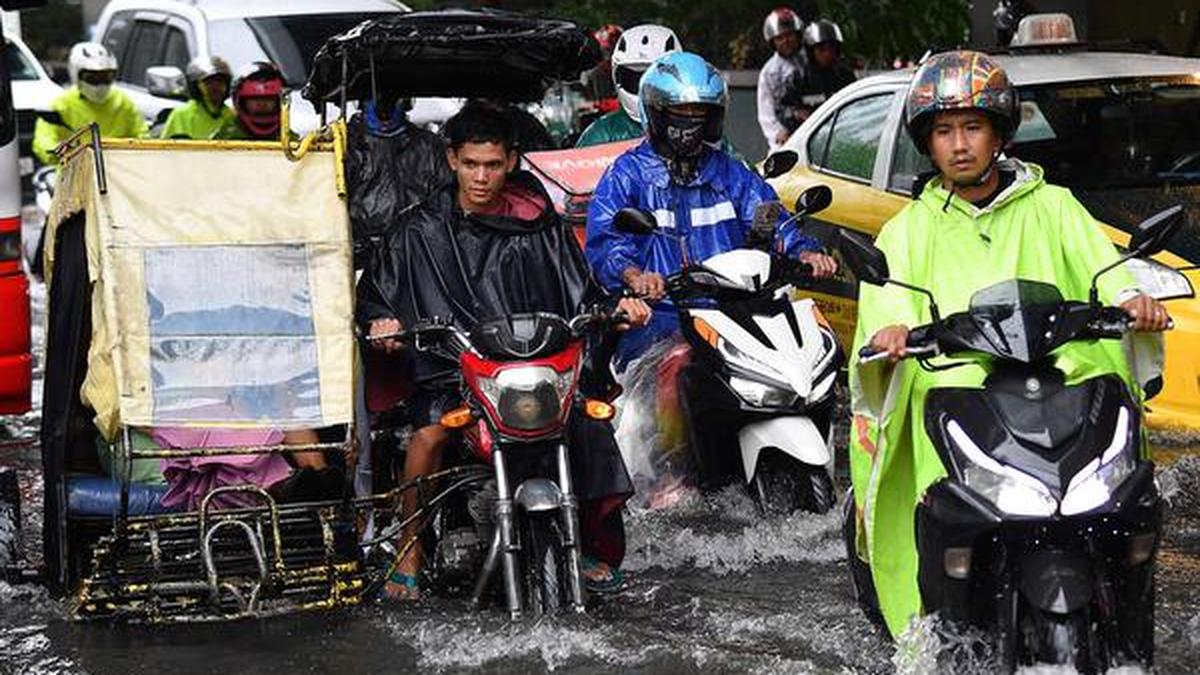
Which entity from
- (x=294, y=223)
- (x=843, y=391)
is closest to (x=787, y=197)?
(x=843, y=391)

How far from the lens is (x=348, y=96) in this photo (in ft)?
30.7

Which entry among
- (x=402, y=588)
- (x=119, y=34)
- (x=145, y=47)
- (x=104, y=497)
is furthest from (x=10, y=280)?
(x=119, y=34)

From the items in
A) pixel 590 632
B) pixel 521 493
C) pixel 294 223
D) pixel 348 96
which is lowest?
pixel 590 632

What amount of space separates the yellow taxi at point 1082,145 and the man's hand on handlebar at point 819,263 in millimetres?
2051

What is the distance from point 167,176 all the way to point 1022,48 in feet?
17.7

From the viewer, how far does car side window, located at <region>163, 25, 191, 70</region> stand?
17.2m

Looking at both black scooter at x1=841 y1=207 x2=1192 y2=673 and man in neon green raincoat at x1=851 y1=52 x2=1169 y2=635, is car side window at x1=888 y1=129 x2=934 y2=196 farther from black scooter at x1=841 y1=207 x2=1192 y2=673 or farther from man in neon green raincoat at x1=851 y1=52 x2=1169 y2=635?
black scooter at x1=841 y1=207 x2=1192 y2=673

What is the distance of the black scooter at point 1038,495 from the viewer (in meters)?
5.07

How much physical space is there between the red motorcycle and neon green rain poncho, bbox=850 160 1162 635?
1.01 m

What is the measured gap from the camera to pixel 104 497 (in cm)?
742

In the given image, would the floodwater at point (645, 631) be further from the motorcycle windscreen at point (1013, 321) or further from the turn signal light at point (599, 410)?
the motorcycle windscreen at point (1013, 321)

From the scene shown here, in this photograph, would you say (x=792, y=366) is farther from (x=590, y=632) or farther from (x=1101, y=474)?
(x=1101, y=474)

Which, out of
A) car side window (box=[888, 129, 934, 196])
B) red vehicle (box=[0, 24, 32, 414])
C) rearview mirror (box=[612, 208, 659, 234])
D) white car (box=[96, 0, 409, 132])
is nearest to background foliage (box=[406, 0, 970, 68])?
white car (box=[96, 0, 409, 132])

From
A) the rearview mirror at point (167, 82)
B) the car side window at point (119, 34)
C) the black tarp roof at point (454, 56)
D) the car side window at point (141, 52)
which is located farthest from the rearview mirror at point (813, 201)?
the car side window at point (119, 34)
